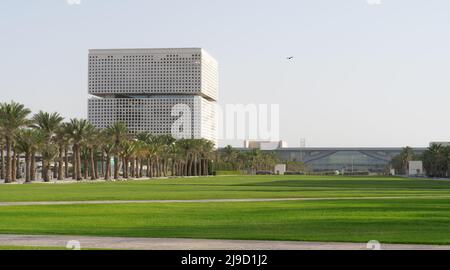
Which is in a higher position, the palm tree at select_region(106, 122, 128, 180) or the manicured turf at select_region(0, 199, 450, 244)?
the palm tree at select_region(106, 122, 128, 180)

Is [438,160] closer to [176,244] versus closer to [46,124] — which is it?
[46,124]

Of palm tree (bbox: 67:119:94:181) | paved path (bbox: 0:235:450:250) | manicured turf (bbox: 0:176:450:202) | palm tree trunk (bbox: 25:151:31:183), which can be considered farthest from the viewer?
palm tree (bbox: 67:119:94:181)

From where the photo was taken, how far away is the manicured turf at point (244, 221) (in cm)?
2173

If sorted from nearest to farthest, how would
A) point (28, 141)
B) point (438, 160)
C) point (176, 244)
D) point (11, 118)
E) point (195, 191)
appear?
point (176, 244)
point (195, 191)
point (11, 118)
point (28, 141)
point (438, 160)

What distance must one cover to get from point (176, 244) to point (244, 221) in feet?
27.3

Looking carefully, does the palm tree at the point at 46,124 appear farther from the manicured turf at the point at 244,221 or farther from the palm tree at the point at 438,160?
the palm tree at the point at 438,160

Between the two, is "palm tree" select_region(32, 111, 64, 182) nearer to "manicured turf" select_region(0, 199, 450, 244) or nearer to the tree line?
the tree line

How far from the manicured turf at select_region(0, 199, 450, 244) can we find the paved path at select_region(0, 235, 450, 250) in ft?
4.21

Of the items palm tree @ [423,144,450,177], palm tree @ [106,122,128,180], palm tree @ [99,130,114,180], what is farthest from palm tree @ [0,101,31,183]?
palm tree @ [423,144,450,177]

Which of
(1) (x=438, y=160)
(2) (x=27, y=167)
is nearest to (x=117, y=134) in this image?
(2) (x=27, y=167)

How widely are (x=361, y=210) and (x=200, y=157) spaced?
16543 cm

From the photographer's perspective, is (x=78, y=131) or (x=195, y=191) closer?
(x=195, y=191)

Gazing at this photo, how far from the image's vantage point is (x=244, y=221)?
88.1 feet

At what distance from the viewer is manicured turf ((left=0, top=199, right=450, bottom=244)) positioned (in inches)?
856
